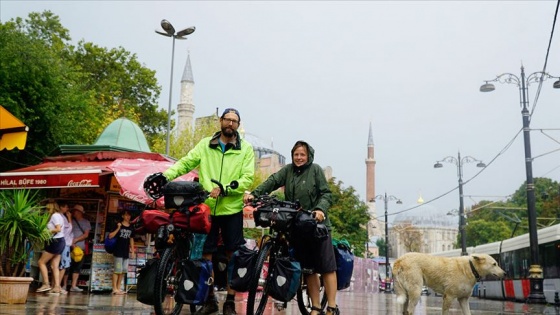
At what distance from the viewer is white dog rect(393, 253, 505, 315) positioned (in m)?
7.96

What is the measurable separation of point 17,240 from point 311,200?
4.21m

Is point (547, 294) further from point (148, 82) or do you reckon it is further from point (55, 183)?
point (148, 82)

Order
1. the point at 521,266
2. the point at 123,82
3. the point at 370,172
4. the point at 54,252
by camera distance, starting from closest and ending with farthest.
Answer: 1. the point at 54,252
2. the point at 521,266
3. the point at 123,82
4. the point at 370,172

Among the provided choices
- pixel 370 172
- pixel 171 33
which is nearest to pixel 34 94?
pixel 171 33

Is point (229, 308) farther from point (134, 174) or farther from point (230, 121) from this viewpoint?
point (134, 174)

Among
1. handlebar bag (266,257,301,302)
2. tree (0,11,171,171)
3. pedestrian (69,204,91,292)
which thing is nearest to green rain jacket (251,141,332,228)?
handlebar bag (266,257,301,302)

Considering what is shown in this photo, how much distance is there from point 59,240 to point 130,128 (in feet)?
19.9

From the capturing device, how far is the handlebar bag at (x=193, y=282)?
547cm

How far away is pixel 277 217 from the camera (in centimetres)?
547

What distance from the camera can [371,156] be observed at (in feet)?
432

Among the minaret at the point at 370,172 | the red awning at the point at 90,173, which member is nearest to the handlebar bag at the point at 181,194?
the red awning at the point at 90,173

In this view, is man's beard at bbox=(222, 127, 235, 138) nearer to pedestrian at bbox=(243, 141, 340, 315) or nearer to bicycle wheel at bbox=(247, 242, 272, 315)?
pedestrian at bbox=(243, 141, 340, 315)

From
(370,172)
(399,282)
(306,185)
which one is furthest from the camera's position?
(370,172)

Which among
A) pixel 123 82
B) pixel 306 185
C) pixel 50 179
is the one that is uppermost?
pixel 123 82
